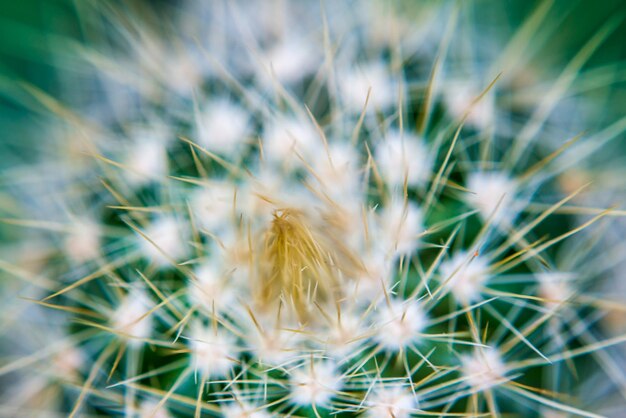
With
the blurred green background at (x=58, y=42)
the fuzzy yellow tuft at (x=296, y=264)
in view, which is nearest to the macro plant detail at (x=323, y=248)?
the fuzzy yellow tuft at (x=296, y=264)

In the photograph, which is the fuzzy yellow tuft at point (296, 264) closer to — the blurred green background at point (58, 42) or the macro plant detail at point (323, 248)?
the macro plant detail at point (323, 248)

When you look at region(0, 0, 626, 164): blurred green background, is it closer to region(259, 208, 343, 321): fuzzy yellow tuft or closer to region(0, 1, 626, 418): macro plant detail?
region(0, 1, 626, 418): macro plant detail

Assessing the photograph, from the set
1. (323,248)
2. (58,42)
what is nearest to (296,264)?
(323,248)

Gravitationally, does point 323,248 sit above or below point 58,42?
below

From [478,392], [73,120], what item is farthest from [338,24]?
[478,392]

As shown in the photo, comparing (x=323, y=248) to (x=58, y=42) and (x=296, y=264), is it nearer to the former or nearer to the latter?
(x=296, y=264)

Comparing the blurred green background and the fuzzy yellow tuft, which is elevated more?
the blurred green background

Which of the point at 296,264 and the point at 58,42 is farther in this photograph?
the point at 58,42

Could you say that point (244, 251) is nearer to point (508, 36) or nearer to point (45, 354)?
point (45, 354)

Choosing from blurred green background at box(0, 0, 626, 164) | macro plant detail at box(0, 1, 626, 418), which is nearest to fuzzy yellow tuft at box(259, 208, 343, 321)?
macro plant detail at box(0, 1, 626, 418)
